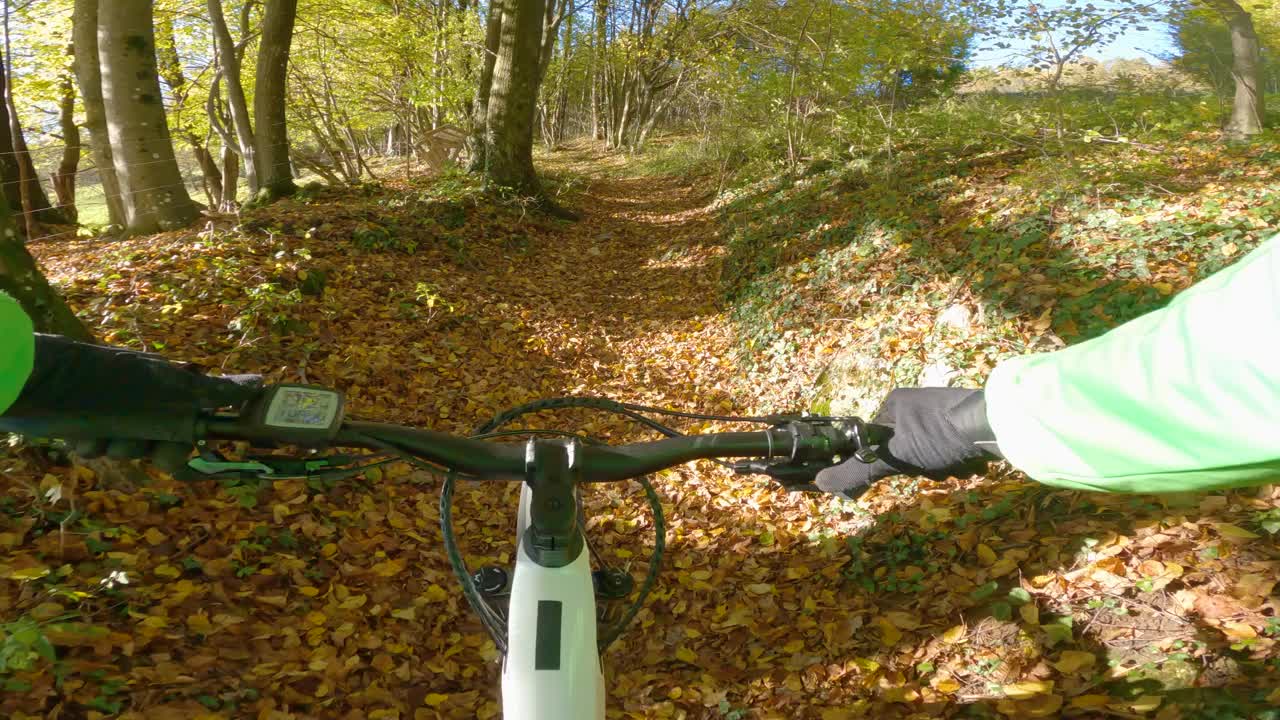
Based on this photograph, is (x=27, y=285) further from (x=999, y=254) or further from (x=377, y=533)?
(x=999, y=254)

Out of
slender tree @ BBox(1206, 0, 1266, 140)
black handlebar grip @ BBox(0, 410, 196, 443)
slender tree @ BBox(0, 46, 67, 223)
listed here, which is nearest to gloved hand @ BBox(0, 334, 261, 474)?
black handlebar grip @ BBox(0, 410, 196, 443)

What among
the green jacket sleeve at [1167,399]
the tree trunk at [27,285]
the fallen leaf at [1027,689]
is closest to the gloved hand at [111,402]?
the green jacket sleeve at [1167,399]

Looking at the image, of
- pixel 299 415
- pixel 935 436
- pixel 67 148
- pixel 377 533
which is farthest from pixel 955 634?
pixel 67 148

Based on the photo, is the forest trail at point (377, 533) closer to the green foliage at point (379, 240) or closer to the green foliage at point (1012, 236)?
the green foliage at point (379, 240)

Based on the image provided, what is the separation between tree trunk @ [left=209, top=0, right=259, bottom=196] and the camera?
7.89 m

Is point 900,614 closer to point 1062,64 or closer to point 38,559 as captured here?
point 38,559

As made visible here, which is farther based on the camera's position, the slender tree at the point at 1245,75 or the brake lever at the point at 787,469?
the slender tree at the point at 1245,75

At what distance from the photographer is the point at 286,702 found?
7.86ft

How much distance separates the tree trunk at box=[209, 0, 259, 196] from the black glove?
972 centimetres

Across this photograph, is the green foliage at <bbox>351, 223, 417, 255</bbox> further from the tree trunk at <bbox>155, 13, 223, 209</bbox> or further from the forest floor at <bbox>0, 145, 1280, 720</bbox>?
the tree trunk at <bbox>155, 13, 223, 209</bbox>

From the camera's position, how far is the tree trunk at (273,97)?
28.5 ft

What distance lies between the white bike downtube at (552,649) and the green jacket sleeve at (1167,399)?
1016mm

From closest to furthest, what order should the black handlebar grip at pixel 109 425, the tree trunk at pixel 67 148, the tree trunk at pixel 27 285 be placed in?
the black handlebar grip at pixel 109 425, the tree trunk at pixel 27 285, the tree trunk at pixel 67 148

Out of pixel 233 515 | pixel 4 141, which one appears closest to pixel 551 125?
pixel 4 141
